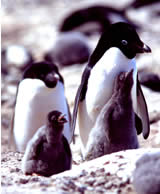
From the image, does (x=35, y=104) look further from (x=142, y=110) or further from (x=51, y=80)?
(x=142, y=110)

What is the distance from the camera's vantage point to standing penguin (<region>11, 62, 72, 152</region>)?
16.3ft

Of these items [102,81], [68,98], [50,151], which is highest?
[102,81]

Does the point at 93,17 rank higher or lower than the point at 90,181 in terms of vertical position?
lower

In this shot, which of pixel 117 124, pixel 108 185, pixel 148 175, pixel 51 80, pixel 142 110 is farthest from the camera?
pixel 51 80

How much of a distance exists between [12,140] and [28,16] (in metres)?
12.6

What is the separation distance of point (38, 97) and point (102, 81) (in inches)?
36.3

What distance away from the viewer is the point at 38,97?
16.4 feet

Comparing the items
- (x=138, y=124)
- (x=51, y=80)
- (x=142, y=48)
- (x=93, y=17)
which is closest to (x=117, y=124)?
(x=138, y=124)

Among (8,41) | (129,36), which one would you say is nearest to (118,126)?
(129,36)

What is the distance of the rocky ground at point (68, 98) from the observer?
3.30m

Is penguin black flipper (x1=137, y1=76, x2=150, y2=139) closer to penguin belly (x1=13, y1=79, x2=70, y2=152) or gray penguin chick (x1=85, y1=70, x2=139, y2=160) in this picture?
gray penguin chick (x1=85, y1=70, x2=139, y2=160)

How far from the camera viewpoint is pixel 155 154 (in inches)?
130

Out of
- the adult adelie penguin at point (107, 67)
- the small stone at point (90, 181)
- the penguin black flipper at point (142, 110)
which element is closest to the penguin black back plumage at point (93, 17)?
the penguin black flipper at point (142, 110)

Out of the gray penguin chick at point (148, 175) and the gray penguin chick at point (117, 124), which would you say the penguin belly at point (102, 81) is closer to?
the gray penguin chick at point (117, 124)
